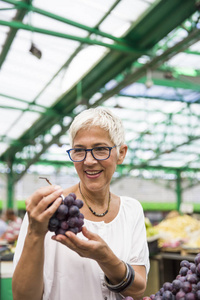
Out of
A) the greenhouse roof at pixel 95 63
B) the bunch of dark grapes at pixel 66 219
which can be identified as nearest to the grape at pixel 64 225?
the bunch of dark grapes at pixel 66 219

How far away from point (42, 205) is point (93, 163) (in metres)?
0.37

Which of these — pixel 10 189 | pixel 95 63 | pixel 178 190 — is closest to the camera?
pixel 95 63

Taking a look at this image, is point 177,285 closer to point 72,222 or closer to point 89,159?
point 72,222

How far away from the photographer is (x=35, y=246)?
1.19 meters

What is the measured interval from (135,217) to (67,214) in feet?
1.82

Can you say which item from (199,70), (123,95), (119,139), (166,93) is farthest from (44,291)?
(166,93)

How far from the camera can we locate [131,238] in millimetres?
1593

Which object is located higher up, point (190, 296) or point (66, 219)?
point (66, 219)

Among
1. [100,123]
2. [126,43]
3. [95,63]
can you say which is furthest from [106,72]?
[100,123]

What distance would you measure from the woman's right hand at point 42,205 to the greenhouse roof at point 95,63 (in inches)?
178

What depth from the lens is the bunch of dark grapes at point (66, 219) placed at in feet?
3.78

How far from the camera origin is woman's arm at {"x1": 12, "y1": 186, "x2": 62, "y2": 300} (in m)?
1.11

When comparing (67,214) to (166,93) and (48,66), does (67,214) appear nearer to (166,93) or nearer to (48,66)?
(48,66)

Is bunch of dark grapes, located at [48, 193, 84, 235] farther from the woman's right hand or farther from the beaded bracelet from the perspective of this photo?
the beaded bracelet
